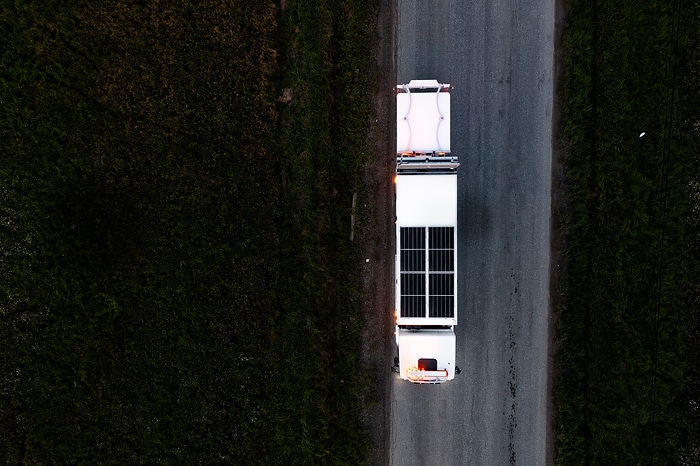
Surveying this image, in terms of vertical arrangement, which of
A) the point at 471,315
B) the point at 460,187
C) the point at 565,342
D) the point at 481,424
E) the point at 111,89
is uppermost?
the point at 111,89

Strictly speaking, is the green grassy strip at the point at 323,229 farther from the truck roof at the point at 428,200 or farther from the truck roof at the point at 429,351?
the truck roof at the point at 428,200

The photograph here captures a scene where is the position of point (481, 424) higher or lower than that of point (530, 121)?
lower

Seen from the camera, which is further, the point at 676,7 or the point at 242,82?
the point at 242,82

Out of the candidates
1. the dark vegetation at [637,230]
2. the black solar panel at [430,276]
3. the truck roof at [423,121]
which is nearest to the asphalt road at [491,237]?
the dark vegetation at [637,230]

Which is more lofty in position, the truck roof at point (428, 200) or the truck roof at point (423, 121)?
the truck roof at point (423, 121)

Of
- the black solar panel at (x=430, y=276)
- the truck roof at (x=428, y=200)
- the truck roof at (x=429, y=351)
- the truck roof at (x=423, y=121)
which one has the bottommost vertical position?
the truck roof at (x=429, y=351)

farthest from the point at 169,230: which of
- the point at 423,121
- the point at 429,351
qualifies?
the point at 429,351

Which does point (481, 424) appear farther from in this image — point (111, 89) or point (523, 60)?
point (111, 89)

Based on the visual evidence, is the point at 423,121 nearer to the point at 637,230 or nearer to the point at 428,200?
the point at 428,200

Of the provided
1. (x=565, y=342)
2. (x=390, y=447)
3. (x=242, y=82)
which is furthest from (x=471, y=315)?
(x=242, y=82)
